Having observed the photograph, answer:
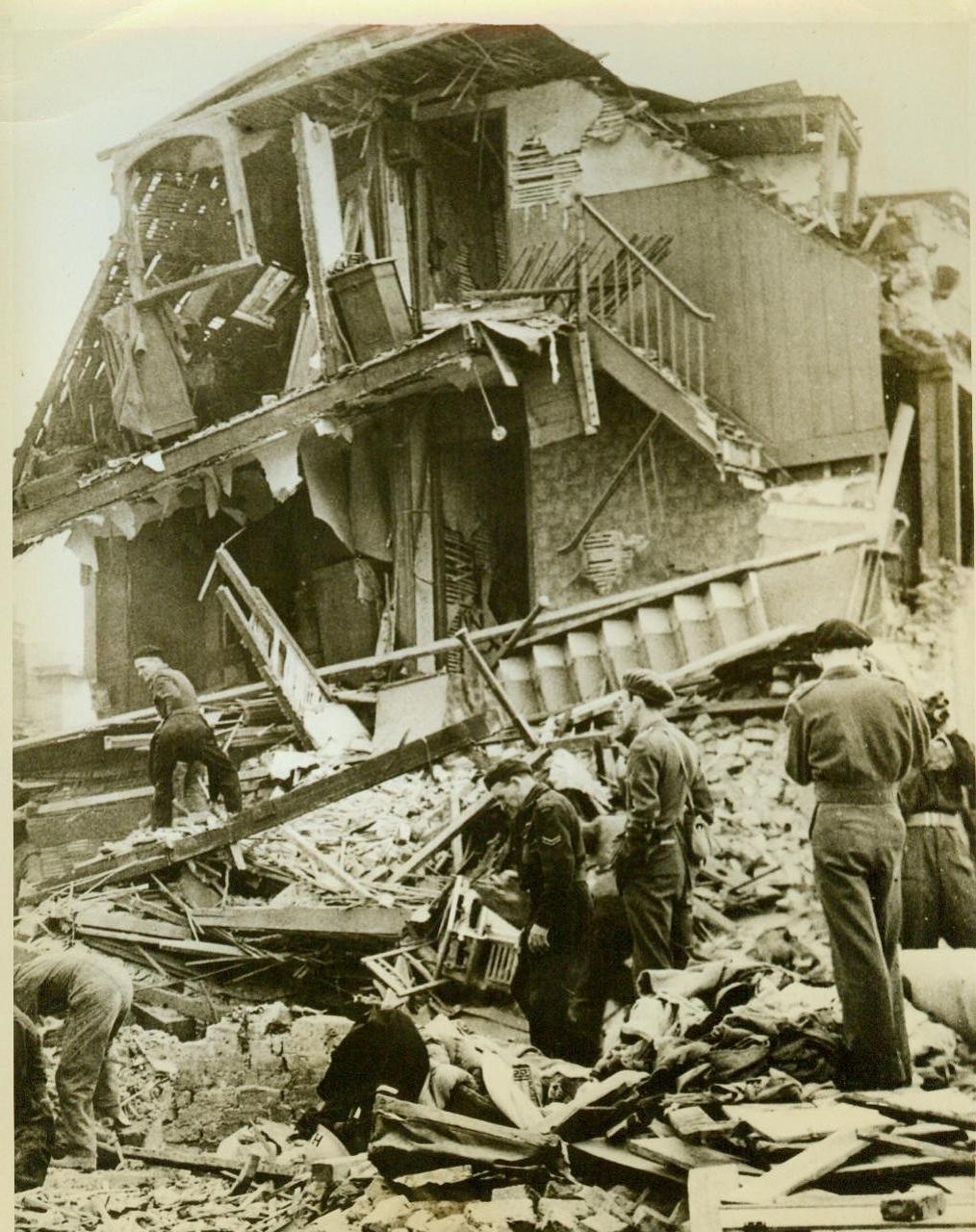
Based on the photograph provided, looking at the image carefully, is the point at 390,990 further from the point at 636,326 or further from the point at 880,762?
the point at 636,326

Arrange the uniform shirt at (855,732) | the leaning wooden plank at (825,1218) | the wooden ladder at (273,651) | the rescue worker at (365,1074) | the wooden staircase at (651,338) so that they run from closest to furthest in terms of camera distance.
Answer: the leaning wooden plank at (825,1218)
the uniform shirt at (855,732)
the rescue worker at (365,1074)
the wooden staircase at (651,338)
the wooden ladder at (273,651)

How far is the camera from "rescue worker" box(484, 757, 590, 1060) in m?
3.98

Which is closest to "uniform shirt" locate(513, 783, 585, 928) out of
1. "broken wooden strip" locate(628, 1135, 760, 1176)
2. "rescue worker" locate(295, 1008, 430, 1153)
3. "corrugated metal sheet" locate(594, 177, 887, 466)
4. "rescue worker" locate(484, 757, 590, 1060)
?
"rescue worker" locate(484, 757, 590, 1060)

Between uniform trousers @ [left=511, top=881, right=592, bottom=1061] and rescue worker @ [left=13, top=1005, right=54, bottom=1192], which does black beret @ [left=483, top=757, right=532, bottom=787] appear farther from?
rescue worker @ [left=13, top=1005, right=54, bottom=1192]

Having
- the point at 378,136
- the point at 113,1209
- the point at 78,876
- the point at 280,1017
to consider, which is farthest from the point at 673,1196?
the point at 378,136

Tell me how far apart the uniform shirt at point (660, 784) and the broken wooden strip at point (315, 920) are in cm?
90

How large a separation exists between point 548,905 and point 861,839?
1.08 metres

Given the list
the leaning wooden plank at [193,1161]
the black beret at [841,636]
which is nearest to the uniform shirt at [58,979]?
the leaning wooden plank at [193,1161]

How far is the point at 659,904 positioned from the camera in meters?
4.00

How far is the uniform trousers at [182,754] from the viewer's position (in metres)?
4.47

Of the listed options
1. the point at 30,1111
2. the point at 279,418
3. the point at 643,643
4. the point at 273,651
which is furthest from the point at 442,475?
the point at 30,1111

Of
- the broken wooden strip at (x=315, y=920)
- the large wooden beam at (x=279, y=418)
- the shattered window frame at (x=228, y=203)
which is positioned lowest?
the broken wooden strip at (x=315, y=920)

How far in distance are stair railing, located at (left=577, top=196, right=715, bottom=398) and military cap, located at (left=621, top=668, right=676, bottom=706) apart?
1.11m

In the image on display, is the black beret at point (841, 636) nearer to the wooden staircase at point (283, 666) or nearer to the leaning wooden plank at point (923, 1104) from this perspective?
the leaning wooden plank at point (923, 1104)
